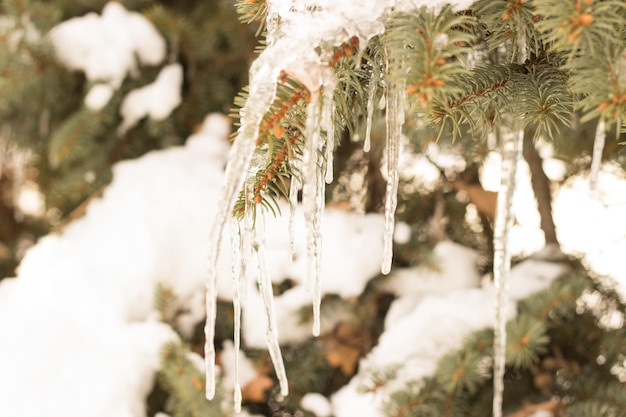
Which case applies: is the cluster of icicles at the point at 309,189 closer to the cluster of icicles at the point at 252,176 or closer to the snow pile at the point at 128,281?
the cluster of icicles at the point at 252,176

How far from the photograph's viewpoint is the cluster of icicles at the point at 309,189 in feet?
2.25

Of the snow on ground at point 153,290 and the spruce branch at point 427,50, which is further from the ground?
the spruce branch at point 427,50

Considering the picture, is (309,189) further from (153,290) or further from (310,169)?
(153,290)

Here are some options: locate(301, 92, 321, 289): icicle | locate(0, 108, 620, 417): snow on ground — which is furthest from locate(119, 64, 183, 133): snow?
locate(301, 92, 321, 289): icicle

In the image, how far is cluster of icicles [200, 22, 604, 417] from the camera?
69 centimetres

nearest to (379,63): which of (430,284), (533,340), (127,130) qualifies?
(533,340)

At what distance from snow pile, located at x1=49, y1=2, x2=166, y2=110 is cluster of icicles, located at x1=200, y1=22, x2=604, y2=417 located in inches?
42.6

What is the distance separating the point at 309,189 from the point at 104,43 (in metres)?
1.29

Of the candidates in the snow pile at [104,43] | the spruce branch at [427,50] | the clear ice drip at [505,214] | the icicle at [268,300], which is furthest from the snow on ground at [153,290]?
the spruce branch at [427,50]

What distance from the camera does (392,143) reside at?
32.4 inches

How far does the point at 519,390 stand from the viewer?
4.92 ft

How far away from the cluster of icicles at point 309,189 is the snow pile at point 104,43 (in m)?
1.08

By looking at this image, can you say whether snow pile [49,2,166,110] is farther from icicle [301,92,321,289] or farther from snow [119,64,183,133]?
icicle [301,92,321,289]

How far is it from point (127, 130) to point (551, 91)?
4.59ft
